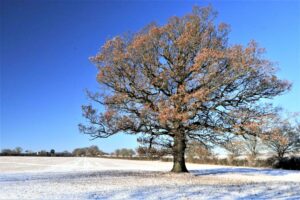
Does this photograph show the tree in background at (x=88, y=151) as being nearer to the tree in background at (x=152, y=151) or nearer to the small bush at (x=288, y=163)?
the small bush at (x=288, y=163)

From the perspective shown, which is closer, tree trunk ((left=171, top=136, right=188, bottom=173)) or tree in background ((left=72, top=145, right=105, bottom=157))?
tree trunk ((left=171, top=136, right=188, bottom=173))

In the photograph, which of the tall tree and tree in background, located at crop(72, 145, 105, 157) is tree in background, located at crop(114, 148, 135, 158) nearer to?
tree in background, located at crop(72, 145, 105, 157)

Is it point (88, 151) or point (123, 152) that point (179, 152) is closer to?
point (123, 152)

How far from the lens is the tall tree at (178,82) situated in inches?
797

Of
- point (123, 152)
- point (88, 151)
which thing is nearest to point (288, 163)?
point (123, 152)

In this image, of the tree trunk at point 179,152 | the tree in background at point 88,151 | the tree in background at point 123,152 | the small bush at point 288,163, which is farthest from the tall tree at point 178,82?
the tree in background at point 88,151

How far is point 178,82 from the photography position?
21953 mm

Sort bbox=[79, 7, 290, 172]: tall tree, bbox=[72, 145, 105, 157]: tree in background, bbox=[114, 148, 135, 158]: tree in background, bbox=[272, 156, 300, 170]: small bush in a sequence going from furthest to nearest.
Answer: bbox=[72, 145, 105, 157]: tree in background < bbox=[114, 148, 135, 158]: tree in background < bbox=[272, 156, 300, 170]: small bush < bbox=[79, 7, 290, 172]: tall tree

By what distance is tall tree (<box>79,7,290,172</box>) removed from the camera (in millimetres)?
20250

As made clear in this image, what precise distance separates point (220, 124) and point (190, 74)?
12.4ft

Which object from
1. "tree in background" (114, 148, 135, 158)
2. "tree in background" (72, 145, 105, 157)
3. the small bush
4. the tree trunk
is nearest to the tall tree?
the tree trunk

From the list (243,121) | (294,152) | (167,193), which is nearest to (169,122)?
(243,121)

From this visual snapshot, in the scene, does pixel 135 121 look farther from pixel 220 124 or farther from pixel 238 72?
pixel 238 72

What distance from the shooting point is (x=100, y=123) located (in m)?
23.0
